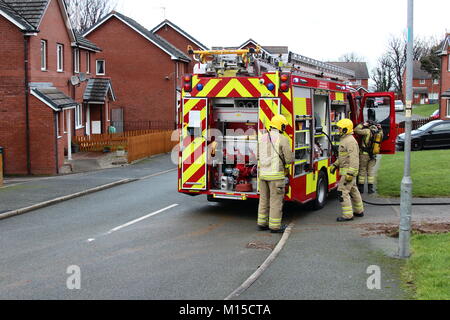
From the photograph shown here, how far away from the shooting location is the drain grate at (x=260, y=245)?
898 centimetres

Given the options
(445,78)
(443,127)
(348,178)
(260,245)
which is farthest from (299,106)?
(445,78)

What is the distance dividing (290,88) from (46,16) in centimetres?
1679

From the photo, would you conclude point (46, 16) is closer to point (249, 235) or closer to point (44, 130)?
point (44, 130)

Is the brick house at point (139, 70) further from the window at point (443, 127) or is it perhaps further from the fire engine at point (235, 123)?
the fire engine at point (235, 123)

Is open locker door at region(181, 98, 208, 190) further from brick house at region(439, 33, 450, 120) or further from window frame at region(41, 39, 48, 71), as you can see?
brick house at region(439, 33, 450, 120)

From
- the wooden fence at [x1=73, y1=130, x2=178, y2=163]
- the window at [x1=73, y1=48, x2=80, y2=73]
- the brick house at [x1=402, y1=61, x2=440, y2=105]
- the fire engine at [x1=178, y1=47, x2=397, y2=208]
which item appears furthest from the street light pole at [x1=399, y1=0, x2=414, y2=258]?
the brick house at [x1=402, y1=61, x2=440, y2=105]

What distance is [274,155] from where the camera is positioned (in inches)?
398

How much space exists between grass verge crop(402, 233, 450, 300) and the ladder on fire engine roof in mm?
4332

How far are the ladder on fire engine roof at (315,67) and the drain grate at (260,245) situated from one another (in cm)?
380

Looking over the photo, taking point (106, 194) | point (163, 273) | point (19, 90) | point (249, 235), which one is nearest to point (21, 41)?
point (19, 90)

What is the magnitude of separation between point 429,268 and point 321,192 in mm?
5651

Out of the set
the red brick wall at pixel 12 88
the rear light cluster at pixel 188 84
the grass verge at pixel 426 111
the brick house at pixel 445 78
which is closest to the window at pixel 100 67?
the red brick wall at pixel 12 88

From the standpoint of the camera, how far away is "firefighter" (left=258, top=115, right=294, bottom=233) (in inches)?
396
